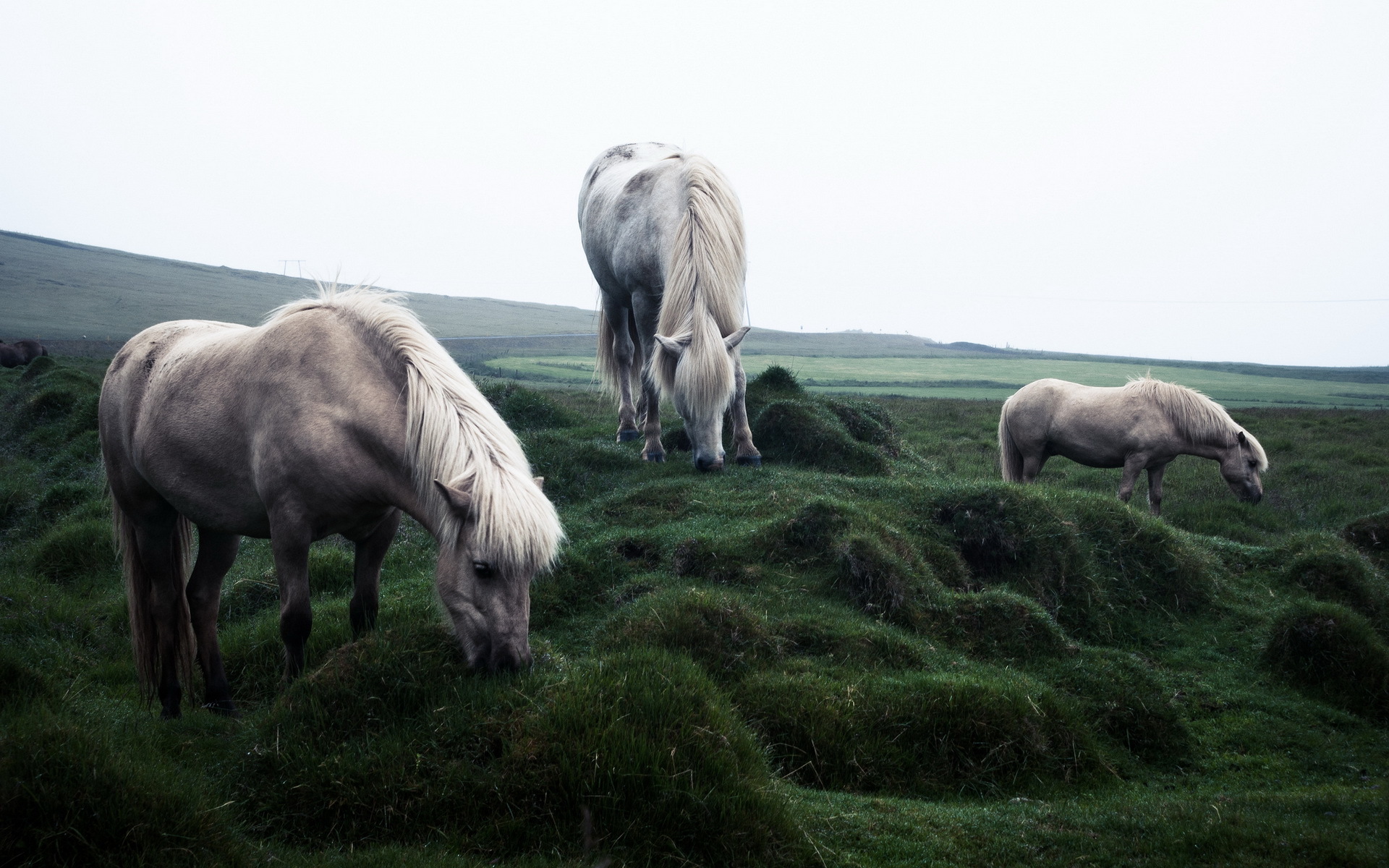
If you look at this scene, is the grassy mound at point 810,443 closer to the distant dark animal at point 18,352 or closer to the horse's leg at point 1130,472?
the horse's leg at point 1130,472

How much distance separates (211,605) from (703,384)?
4620 mm

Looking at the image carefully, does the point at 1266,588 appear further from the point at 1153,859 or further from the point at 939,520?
the point at 1153,859

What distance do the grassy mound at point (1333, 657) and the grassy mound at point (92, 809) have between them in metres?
7.04

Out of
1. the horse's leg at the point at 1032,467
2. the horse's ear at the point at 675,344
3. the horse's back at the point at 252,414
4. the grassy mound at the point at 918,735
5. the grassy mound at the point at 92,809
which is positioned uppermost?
the horse's ear at the point at 675,344

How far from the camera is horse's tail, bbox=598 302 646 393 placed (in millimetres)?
11930

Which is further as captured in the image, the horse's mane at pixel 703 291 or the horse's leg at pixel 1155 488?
the horse's leg at pixel 1155 488

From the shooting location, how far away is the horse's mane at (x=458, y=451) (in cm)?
412

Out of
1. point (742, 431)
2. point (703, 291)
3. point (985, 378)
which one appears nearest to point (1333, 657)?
point (742, 431)

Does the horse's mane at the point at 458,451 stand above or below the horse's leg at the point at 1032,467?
above

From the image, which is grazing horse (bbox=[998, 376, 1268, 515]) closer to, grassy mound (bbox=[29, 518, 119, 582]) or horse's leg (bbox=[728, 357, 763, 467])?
horse's leg (bbox=[728, 357, 763, 467])

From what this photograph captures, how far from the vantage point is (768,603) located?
20.7 ft

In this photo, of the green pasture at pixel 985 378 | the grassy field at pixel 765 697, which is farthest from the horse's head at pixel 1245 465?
the green pasture at pixel 985 378

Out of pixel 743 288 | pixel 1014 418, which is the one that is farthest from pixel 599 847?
pixel 1014 418

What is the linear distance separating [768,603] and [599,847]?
9.89 ft
